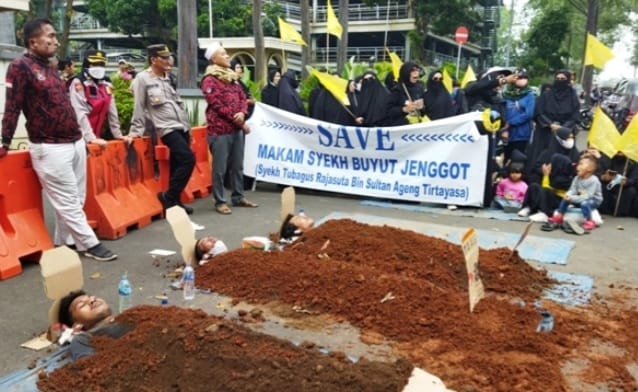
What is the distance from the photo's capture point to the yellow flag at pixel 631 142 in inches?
295

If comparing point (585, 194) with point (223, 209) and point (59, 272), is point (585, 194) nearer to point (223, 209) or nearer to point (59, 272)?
point (223, 209)

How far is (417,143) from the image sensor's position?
8.35 meters

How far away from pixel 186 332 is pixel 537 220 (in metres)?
5.57

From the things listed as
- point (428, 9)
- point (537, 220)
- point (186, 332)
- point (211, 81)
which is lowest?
point (537, 220)

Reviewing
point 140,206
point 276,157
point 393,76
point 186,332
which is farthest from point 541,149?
point 186,332

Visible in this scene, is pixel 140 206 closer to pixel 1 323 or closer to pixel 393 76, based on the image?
pixel 1 323

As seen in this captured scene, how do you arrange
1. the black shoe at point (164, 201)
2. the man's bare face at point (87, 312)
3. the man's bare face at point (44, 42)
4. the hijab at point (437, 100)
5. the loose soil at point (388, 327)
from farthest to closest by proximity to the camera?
the hijab at point (437, 100)
the black shoe at point (164, 201)
the man's bare face at point (44, 42)
the man's bare face at point (87, 312)
the loose soil at point (388, 327)

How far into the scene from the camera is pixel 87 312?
3.69 m

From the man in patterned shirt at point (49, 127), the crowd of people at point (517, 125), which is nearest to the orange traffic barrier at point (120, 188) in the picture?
the man in patterned shirt at point (49, 127)

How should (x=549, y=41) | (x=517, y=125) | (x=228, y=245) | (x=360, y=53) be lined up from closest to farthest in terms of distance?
(x=228, y=245) → (x=517, y=125) → (x=549, y=41) → (x=360, y=53)

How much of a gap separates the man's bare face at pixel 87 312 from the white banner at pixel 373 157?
545 centimetres

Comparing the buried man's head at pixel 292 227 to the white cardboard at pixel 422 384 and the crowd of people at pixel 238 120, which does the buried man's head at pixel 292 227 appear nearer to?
the crowd of people at pixel 238 120

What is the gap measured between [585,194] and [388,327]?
4.47 metres

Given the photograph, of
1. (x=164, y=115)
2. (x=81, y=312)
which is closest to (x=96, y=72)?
(x=164, y=115)
